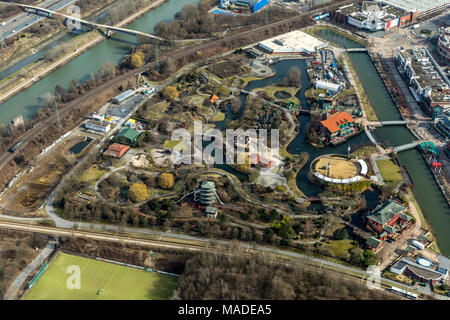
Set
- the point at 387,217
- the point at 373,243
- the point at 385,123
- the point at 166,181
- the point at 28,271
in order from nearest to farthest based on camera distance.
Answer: the point at 28,271
the point at 373,243
the point at 387,217
the point at 166,181
the point at 385,123

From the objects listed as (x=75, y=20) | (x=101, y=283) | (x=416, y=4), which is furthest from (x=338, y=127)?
(x=75, y=20)

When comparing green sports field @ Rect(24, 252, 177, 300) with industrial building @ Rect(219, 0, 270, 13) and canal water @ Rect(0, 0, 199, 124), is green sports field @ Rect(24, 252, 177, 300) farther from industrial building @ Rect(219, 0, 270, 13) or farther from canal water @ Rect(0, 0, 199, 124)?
industrial building @ Rect(219, 0, 270, 13)

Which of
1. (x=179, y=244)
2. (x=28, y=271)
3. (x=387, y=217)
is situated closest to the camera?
(x=28, y=271)

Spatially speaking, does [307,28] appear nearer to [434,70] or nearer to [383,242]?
[434,70]

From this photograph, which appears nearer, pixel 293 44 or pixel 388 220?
pixel 388 220

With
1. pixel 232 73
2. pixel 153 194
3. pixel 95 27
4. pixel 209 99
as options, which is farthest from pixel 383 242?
pixel 95 27

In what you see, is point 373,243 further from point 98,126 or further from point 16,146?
point 16,146

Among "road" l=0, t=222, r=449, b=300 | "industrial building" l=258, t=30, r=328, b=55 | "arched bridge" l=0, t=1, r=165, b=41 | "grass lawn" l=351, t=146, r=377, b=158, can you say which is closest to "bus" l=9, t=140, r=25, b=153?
"road" l=0, t=222, r=449, b=300
